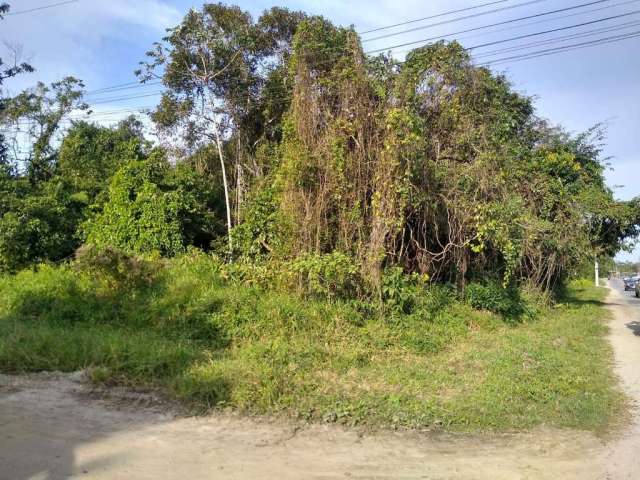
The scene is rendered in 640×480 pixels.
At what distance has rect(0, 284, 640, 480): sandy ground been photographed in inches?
173

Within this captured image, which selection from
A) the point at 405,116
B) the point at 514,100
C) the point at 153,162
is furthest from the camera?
the point at 514,100

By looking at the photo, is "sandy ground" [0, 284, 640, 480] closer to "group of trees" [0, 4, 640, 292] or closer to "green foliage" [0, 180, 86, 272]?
"group of trees" [0, 4, 640, 292]

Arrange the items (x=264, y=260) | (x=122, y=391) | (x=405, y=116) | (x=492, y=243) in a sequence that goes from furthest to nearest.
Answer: (x=492, y=243) → (x=264, y=260) → (x=405, y=116) → (x=122, y=391)

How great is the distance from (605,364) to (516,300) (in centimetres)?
431

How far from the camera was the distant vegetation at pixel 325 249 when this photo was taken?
702 centimetres

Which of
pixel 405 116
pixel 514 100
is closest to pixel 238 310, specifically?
pixel 405 116

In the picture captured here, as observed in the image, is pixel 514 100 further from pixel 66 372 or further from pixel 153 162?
pixel 66 372

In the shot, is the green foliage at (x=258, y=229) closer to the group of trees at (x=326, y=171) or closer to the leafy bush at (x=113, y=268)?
the group of trees at (x=326, y=171)

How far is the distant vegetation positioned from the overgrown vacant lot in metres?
0.04

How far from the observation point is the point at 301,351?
773 centimetres

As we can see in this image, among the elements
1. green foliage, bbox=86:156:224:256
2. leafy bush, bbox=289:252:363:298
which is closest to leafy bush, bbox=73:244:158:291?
leafy bush, bbox=289:252:363:298

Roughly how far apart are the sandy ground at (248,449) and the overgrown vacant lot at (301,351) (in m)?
0.39

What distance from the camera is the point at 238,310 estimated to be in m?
9.51

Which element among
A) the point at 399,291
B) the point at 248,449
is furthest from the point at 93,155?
the point at 248,449
